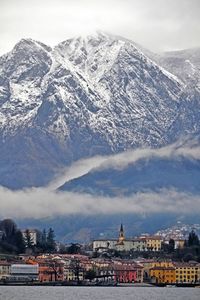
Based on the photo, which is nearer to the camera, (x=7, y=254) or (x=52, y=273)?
(x=52, y=273)

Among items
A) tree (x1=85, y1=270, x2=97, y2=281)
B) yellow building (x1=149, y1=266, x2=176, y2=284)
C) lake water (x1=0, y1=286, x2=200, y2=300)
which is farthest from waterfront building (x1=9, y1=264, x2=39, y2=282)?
lake water (x1=0, y1=286, x2=200, y2=300)

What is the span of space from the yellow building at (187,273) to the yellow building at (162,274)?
0.74 metres

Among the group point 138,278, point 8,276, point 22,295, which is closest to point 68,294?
point 22,295

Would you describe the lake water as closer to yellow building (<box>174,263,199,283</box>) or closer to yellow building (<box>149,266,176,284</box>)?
yellow building (<box>149,266,176,284</box>)

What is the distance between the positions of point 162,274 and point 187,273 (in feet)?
11.7

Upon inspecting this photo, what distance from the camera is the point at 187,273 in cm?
18812

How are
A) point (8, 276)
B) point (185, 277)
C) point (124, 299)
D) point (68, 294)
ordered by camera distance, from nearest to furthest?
point (124, 299)
point (68, 294)
point (8, 276)
point (185, 277)

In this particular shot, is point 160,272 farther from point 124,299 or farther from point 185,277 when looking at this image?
point 124,299

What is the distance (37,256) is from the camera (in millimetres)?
198625

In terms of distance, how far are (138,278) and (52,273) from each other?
13.4 metres

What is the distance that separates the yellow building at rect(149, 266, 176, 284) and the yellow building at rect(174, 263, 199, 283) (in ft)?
2.43

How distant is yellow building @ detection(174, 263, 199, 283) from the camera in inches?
7328

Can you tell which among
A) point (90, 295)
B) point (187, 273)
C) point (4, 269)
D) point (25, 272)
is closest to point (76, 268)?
point (25, 272)

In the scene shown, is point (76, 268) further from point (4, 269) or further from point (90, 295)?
point (90, 295)
